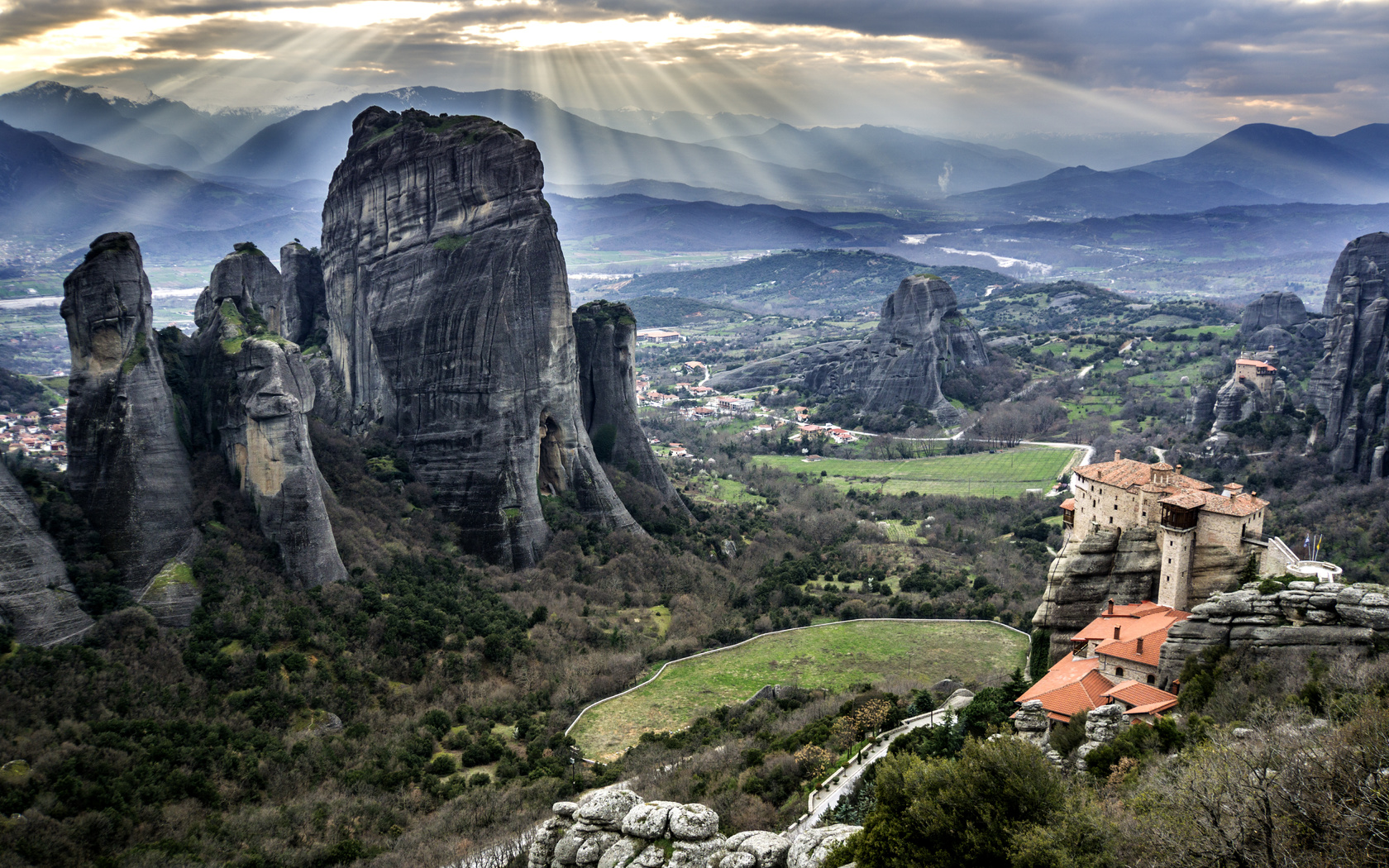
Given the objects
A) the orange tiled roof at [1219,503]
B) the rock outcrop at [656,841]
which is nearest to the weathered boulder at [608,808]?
Answer: the rock outcrop at [656,841]

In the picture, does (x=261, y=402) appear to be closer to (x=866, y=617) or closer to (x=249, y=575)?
(x=249, y=575)

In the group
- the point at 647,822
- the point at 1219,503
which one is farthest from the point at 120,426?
the point at 1219,503

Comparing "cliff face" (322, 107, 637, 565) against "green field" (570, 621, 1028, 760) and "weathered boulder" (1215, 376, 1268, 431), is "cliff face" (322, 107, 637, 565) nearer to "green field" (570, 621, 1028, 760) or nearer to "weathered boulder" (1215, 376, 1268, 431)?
"green field" (570, 621, 1028, 760)

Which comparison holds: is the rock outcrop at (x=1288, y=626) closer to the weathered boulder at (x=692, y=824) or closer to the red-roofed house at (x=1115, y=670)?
the red-roofed house at (x=1115, y=670)

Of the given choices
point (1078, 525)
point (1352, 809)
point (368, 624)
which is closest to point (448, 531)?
point (368, 624)

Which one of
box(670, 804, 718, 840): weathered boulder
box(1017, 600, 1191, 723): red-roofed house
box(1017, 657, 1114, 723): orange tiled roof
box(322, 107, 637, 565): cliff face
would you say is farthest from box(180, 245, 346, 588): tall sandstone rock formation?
box(1017, 600, 1191, 723): red-roofed house

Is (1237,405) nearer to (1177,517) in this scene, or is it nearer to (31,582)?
(1177,517)
